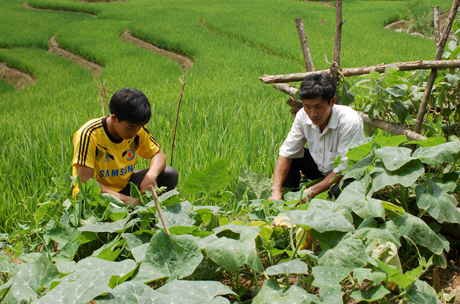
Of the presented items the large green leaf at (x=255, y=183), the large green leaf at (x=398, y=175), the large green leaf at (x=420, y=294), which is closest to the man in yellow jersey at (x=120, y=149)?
the large green leaf at (x=255, y=183)

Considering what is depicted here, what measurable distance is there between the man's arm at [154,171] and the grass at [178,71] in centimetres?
26

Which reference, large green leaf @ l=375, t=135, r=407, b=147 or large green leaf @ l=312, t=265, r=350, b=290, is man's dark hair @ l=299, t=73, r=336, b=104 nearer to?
large green leaf @ l=375, t=135, r=407, b=147

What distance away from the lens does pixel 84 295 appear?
827 millimetres

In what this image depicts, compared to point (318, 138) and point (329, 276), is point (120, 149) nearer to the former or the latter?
point (318, 138)

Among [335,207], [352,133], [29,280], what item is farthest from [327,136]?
[29,280]

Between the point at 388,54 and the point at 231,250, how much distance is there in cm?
790

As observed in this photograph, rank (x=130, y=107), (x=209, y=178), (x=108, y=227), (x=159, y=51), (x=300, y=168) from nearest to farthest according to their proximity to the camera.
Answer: (x=108, y=227) < (x=209, y=178) < (x=130, y=107) < (x=300, y=168) < (x=159, y=51)

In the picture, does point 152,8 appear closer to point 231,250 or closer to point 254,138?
point 254,138

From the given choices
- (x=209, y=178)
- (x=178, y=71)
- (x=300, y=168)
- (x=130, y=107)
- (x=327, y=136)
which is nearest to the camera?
(x=209, y=178)

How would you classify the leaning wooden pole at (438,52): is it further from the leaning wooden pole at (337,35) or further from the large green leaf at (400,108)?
the leaning wooden pole at (337,35)

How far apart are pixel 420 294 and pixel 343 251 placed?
235 millimetres

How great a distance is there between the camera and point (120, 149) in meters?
2.01

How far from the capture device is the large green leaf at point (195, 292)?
2.82 ft

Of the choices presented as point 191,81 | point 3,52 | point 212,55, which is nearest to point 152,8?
point 3,52
